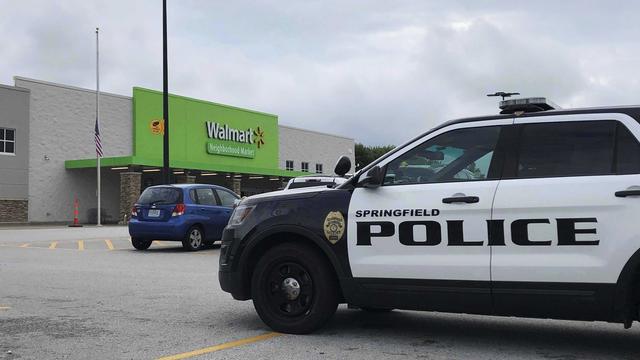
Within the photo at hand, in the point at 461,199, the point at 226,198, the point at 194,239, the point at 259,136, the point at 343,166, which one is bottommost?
the point at 194,239

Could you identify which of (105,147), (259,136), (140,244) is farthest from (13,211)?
(140,244)

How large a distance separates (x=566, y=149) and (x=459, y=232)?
1.06 meters

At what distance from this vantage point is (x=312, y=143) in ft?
189

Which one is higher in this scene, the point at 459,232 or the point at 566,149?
the point at 566,149

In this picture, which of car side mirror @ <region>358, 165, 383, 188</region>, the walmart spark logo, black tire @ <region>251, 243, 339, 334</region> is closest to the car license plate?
black tire @ <region>251, 243, 339, 334</region>

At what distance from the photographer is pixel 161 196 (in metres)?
15.5

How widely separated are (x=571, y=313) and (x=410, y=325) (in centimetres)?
191

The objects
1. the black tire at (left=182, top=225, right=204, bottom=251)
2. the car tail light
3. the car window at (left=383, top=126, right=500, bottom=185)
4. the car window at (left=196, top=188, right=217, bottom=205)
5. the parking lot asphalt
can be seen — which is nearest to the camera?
the parking lot asphalt

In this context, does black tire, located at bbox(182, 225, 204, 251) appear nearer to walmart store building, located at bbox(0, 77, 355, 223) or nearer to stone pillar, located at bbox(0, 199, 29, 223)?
walmart store building, located at bbox(0, 77, 355, 223)

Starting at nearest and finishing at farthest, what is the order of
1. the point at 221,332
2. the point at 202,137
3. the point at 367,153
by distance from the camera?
the point at 221,332
the point at 202,137
the point at 367,153

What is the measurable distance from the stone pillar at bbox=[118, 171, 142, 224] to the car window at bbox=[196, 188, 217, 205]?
67.8 ft

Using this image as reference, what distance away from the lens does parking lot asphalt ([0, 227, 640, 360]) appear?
5.22 m

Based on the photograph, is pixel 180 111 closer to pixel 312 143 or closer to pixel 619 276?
pixel 312 143

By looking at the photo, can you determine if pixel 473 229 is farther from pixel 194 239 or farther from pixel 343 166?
pixel 194 239
